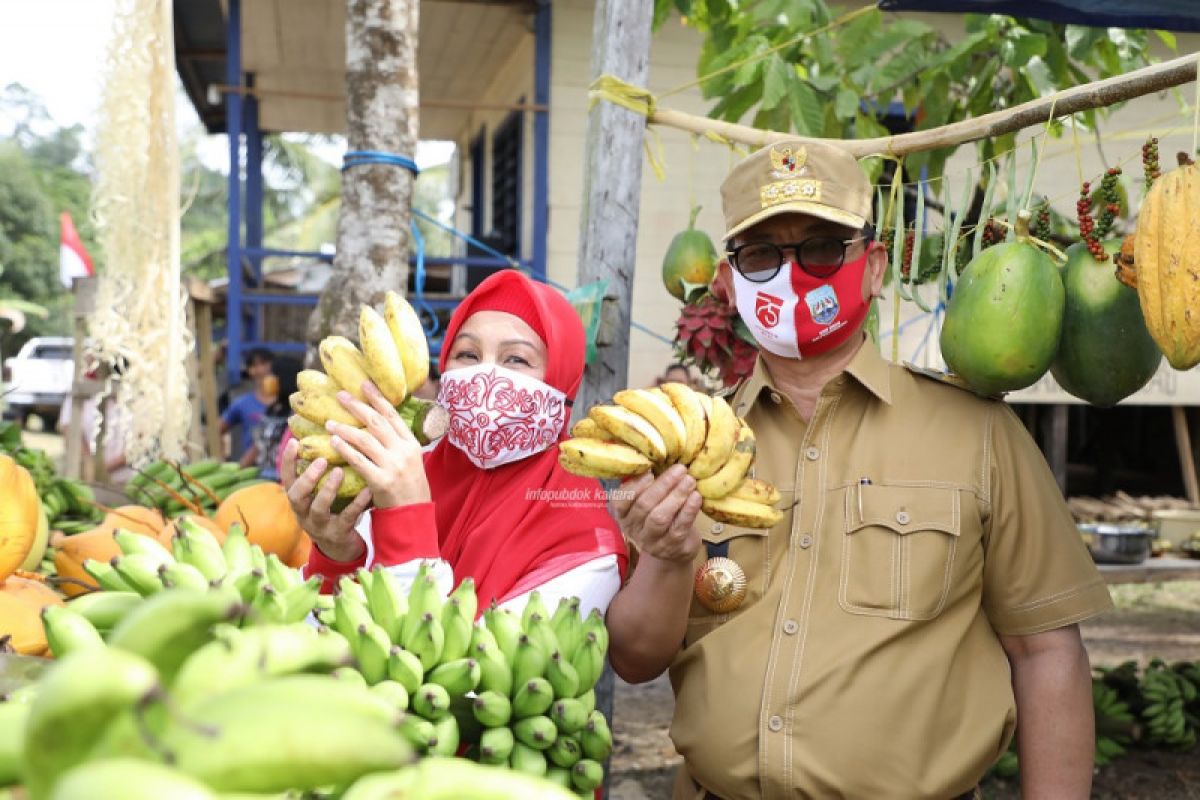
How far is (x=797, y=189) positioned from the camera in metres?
2.52

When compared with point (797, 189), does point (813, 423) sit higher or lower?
lower

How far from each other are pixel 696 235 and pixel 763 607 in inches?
76.3

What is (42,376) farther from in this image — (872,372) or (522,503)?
(872,372)

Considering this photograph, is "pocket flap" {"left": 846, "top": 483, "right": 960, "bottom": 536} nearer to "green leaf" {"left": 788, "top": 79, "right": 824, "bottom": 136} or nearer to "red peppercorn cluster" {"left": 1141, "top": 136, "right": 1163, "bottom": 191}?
"red peppercorn cluster" {"left": 1141, "top": 136, "right": 1163, "bottom": 191}

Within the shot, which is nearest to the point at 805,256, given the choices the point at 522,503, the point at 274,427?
the point at 522,503

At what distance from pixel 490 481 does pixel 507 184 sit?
8.88 m

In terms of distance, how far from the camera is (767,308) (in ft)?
8.33

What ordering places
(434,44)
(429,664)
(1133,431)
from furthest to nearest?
1. (1133,431)
2. (434,44)
3. (429,664)

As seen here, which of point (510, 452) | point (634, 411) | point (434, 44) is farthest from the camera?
point (434, 44)

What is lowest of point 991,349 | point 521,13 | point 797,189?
point 991,349

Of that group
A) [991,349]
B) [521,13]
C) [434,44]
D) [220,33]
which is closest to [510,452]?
[991,349]

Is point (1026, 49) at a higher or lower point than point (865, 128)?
higher

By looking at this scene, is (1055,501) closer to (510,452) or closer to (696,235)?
(510,452)

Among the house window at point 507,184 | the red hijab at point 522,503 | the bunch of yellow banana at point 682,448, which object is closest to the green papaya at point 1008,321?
the bunch of yellow banana at point 682,448
